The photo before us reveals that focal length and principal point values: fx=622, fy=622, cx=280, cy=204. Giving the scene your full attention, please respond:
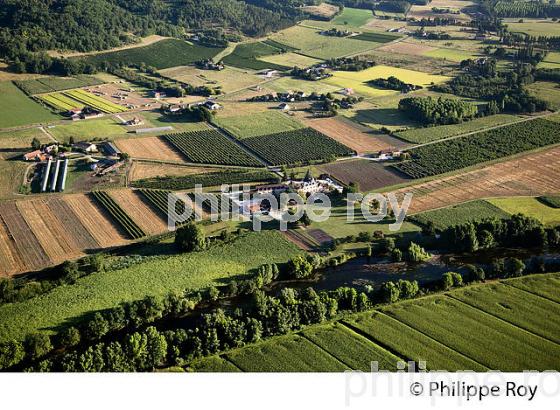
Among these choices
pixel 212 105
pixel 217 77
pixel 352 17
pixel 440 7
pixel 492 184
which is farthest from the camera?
pixel 440 7

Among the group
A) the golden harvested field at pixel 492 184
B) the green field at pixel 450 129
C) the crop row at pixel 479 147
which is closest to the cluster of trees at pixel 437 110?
the green field at pixel 450 129

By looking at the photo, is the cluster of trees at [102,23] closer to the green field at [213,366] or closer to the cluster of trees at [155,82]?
the cluster of trees at [155,82]

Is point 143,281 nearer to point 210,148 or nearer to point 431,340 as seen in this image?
point 431,340

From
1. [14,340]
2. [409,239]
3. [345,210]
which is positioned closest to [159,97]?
[345,210]

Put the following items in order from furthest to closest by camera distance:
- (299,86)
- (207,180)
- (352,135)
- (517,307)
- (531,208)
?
(299,86)
(352,135)
(207,180)
(531,208)
(517,307)

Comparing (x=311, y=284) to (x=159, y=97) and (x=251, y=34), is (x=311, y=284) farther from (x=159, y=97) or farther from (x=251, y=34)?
(x=251, y=34)

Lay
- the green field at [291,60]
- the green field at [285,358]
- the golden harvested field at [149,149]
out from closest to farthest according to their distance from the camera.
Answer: the green field at [285,358] < the golden harvested field at [149,149] < the green field at [291,60]

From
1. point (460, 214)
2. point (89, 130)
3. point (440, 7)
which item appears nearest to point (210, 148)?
point (89, 130)
